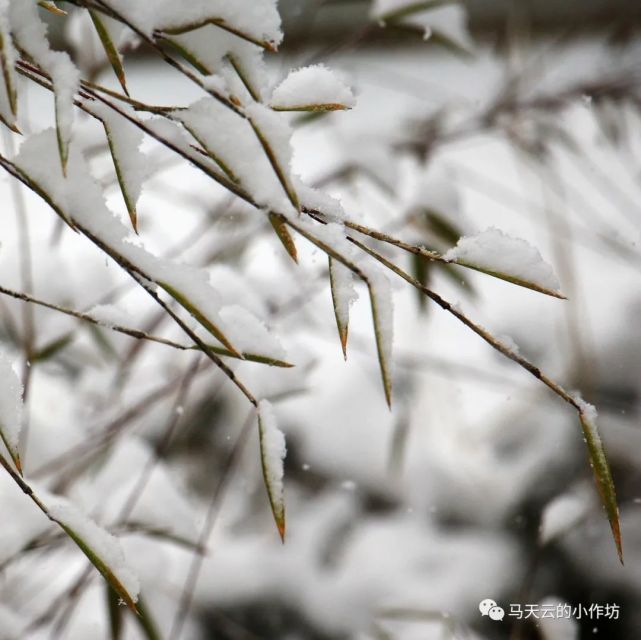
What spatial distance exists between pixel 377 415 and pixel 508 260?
0.88 meters

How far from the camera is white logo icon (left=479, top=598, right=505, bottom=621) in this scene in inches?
35.5

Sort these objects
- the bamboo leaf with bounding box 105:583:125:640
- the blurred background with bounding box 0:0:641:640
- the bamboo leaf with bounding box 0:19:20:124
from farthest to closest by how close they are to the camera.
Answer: the blurred background with bounding box 0:0:641:640 < the bamboo leaf with bounding box 105:583:125:640 < the bamboo leaf with bounding box 0:19:20:124

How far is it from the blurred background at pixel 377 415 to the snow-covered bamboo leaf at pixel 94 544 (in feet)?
1.24

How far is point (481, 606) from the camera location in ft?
3.01

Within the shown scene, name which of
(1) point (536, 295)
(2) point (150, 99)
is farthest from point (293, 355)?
(2) point (150, 99)

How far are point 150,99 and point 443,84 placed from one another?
2.07ft

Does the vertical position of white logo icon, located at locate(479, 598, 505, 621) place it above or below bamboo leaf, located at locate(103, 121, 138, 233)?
below

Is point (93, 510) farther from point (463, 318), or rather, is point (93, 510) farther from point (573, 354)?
point (573, 354)

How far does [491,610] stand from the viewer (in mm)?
912

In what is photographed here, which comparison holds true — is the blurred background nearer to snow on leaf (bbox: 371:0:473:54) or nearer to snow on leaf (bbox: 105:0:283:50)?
snow on leaf (bbox: 371:0:473:54)

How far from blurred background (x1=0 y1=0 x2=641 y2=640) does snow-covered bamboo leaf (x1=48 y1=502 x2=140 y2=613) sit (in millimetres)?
378

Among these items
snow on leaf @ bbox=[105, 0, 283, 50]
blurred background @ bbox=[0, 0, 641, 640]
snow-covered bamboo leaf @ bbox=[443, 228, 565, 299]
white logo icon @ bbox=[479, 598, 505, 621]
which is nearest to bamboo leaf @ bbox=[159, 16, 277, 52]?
snow on leaf @ bbox=[105, 0, 283, 50]

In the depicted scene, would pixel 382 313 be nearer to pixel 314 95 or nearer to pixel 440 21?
pixel 314 95

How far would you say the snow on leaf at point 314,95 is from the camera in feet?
0.87
